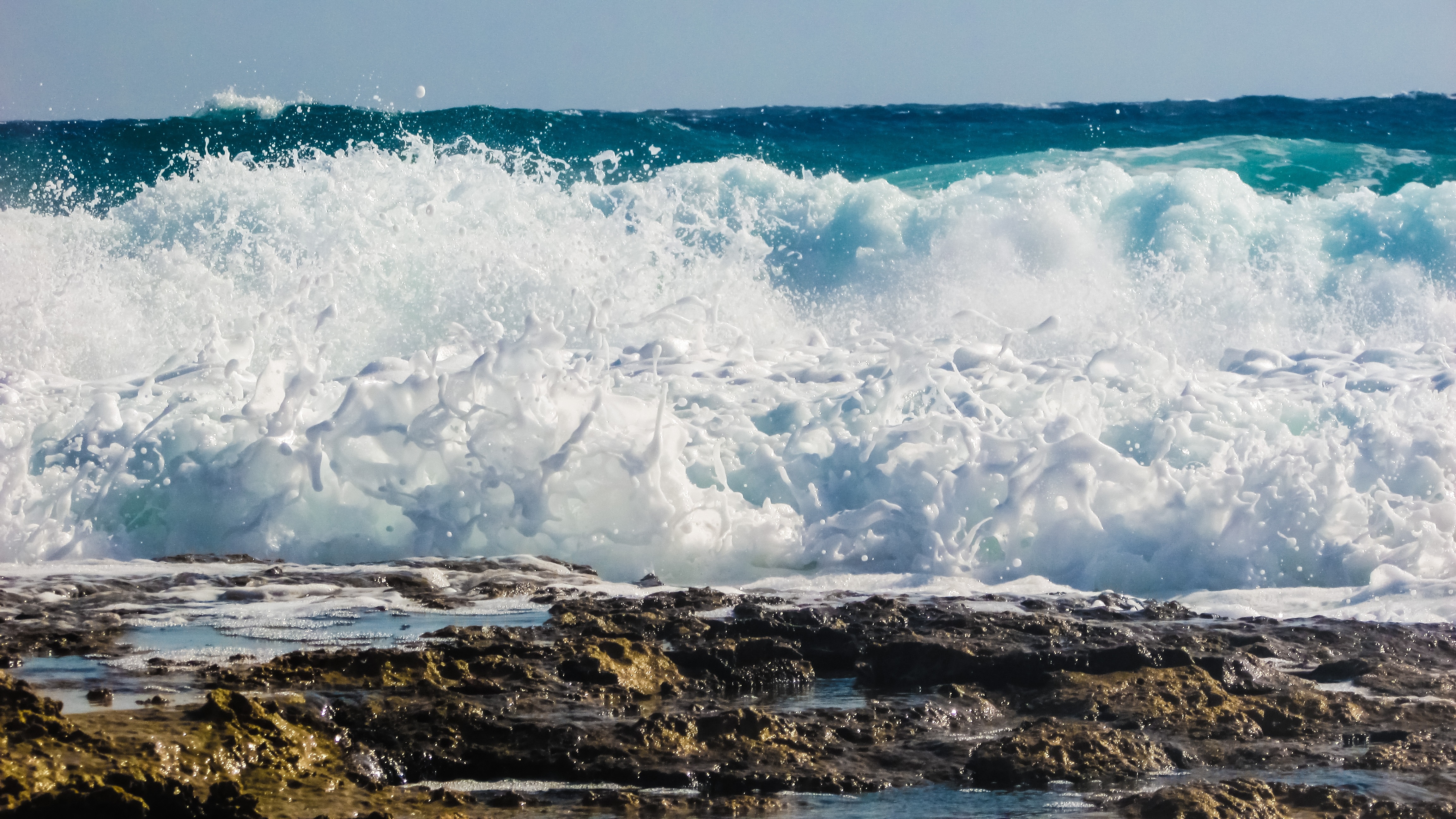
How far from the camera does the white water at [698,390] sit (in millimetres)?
6453

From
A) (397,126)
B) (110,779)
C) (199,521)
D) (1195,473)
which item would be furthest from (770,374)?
(397,126)

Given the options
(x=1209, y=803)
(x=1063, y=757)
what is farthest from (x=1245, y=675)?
(x=1209, y=803)

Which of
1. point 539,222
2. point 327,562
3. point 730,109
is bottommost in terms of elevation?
point 327,562

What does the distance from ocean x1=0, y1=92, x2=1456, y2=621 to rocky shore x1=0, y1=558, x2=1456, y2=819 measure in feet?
3.92

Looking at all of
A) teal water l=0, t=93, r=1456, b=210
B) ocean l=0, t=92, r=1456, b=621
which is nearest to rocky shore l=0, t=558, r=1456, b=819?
ocean l=0, t=92, r=1456, b=621

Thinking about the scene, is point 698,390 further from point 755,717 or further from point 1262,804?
point 1262,804

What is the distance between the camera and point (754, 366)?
8766 mm

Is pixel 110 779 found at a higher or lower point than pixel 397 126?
lower

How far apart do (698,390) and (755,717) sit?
4799 millimetres

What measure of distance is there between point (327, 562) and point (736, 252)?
6.81 m

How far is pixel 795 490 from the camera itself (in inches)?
275

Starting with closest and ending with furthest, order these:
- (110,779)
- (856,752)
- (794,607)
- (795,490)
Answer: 1. (110,779)
2. (856,752)
3. (794,607)
4. (795,490)

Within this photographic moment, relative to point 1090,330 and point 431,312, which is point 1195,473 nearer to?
point 1090,330

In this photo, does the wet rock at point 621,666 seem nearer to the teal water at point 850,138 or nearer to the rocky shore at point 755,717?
the rocky shore at point 755,717
